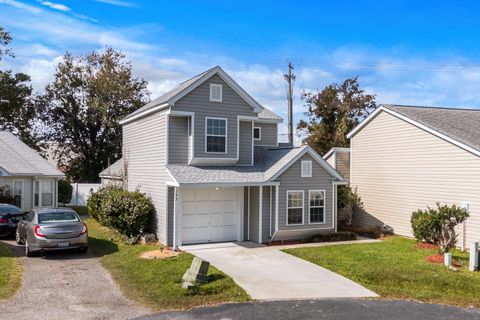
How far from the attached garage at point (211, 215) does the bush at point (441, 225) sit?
24.3 feet

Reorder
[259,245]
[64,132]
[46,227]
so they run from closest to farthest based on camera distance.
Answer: [46,227]
[259,245]
[64,132]

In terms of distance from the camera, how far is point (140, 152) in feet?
69.9

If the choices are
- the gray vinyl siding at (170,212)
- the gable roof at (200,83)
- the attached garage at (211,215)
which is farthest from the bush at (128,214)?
the gable roof at (200,83)

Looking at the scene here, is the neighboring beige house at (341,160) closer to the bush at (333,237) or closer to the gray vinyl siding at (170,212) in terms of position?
the bush at (333,237)

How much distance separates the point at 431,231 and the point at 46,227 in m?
13.7

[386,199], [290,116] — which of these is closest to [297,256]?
[386,199]

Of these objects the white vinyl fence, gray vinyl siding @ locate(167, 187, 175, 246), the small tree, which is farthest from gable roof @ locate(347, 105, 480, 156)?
the white vinyl fence

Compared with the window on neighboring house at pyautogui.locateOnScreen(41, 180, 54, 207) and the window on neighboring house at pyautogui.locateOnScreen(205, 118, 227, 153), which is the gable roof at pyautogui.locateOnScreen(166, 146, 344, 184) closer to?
the window on neighboring house at pyautogui.locateOnScreen(205, 118, 227, 153)

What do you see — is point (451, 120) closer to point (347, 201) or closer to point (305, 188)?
point (347, 201)

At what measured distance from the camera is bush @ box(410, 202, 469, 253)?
15.8 m

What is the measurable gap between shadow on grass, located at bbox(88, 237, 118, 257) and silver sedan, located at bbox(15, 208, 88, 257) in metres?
0.56

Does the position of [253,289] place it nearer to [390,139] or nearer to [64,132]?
[390,139]

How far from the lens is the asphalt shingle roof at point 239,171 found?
17547mm

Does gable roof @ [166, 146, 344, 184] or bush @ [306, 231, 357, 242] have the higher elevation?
gable roof @ [166, 146, 344, 184]
